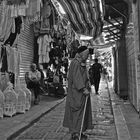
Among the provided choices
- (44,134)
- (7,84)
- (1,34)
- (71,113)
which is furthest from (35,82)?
(71,113)

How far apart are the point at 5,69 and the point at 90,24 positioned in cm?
440

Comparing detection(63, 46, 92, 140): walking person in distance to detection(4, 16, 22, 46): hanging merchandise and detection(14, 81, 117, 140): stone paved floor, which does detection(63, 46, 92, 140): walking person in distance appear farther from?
detection(4, 16, 22, 46): hanging merchandise

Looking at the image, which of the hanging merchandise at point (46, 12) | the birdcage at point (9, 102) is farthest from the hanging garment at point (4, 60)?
the hanging merchandise at point (46, 12)

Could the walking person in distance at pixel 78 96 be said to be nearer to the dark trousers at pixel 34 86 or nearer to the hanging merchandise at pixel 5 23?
the hanging merchandise at pixel 5 23

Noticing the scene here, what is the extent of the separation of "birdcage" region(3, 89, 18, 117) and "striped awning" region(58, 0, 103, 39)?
135 inches

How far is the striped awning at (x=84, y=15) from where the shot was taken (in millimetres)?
8430

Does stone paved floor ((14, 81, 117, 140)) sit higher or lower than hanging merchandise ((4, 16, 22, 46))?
lower

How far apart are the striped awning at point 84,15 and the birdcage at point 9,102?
3436 millimetres

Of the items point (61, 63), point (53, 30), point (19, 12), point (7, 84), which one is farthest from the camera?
point (61, 63)

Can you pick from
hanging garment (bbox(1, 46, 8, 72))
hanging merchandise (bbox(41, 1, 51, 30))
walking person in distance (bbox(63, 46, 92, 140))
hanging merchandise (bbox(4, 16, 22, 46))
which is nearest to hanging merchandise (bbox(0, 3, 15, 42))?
hanging garment (bbox(1, 46, 8, 72))

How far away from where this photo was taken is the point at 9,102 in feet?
A: 25.0

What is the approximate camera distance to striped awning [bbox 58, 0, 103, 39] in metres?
8.43

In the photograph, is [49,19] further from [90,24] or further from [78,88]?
[78,88]

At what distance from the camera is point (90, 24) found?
10672mm
